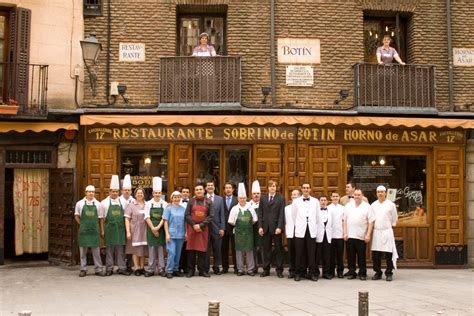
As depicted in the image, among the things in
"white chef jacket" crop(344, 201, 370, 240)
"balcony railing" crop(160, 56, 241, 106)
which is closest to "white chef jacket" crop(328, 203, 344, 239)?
"white chef jacket" crop(344, 201, 370, 240)

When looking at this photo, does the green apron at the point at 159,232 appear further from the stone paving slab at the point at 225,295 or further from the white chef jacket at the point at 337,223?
the white chef jacket at the point at 337,223

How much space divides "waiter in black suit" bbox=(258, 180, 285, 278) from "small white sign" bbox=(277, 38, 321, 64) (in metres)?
4.11

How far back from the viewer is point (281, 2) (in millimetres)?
15414

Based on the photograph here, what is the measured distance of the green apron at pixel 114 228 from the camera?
12.7 metres

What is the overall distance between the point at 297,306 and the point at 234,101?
255 inches

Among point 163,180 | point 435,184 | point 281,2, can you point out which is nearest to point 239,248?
point 163,180

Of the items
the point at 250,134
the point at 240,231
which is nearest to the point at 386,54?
the point at 250,134

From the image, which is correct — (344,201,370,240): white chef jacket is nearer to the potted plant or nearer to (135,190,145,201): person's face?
(135,190,145,201): person's face

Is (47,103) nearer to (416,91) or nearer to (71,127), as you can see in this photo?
(71,127)

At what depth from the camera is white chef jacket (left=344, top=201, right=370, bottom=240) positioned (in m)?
12.5

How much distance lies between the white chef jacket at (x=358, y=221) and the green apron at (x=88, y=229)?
5.36 m

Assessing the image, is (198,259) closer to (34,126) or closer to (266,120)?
(266,120)

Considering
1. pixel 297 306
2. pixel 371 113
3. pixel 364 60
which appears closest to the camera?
pixel 297 306

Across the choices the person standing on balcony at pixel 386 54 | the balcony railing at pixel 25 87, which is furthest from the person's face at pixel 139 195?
the person standing on balcony at pixel 386 54
